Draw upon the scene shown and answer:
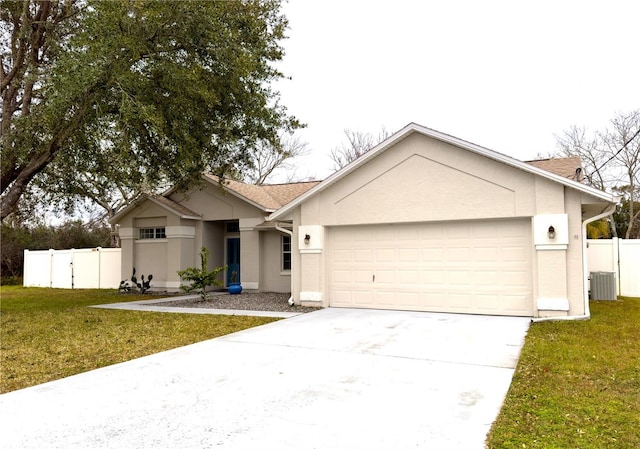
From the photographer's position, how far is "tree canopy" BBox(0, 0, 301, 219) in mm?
10797

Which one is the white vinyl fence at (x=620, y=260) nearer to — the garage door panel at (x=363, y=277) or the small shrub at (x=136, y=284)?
the garage door panel at (x=363, y=277)

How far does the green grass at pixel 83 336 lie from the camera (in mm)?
6633

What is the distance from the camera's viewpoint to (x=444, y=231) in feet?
37.2

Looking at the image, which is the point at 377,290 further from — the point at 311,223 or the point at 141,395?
the point at 141,395

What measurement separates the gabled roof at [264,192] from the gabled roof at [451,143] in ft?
12.7

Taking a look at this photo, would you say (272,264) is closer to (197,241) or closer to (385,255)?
(197,241)

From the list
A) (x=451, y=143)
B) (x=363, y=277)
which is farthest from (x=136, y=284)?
(x=451, y=143)

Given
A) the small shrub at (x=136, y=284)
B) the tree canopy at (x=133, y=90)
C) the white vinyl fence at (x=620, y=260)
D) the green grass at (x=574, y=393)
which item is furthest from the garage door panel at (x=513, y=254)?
the small shrub at (x=136, y=284)

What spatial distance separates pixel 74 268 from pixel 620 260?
22797 millimetres

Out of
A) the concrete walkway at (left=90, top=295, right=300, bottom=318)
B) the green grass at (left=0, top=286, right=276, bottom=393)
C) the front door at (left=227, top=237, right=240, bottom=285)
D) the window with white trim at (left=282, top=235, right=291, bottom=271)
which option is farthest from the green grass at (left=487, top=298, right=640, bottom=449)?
the front door at (left=227, top=237, right=240, bottom=285)

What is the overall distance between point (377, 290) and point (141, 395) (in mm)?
7647

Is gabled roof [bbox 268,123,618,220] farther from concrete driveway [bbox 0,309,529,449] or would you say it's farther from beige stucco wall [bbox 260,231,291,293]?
beige stucco wall [bbox 260,231,291,293]

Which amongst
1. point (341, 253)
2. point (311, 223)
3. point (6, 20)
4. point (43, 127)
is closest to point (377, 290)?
point (341, 253)

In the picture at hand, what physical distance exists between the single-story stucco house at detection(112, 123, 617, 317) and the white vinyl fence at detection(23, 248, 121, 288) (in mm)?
11182
